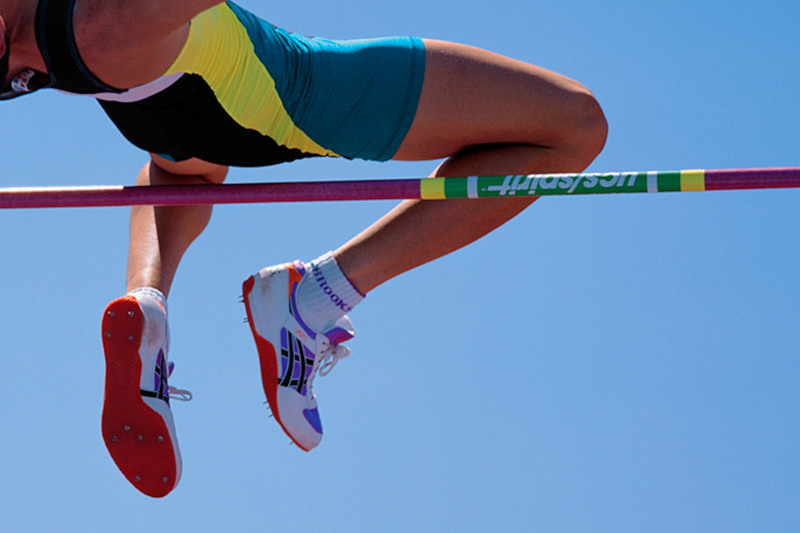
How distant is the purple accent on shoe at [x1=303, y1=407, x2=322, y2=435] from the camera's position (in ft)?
10.3

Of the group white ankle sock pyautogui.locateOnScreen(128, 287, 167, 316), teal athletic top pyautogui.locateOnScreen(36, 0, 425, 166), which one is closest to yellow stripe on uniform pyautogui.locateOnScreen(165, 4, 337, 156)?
teal athletic top pyautogui.locateOnScreen(36, 0, 425, 166)

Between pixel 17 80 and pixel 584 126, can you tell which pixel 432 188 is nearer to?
pixel 584 126

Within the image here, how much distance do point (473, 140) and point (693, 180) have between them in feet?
1.85

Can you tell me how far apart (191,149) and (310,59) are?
14.3 inches

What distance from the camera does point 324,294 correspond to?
9.96 ft

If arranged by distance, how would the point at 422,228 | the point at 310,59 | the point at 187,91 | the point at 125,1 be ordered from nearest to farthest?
1. the point at 125,1
2. the point at 187,91
3. the point at 310,59
4. the point at 422,228

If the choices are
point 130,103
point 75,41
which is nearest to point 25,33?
point 75,41

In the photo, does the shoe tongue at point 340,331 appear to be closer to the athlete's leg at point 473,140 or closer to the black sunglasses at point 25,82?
the athlete's leg at point 473,140

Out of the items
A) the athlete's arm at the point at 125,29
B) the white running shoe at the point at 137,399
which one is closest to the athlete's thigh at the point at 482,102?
the athlete's arm at the point at 125,29

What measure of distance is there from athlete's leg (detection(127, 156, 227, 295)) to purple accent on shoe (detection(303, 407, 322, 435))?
1.69ft

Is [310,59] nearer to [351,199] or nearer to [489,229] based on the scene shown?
[351,199]

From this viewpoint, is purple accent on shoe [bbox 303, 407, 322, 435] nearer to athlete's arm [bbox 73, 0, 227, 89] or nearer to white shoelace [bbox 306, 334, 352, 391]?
white shoelace [bbox 306, 334, 352, 391]

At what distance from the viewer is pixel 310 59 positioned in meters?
2.64

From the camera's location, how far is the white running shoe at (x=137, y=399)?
2.82 m
